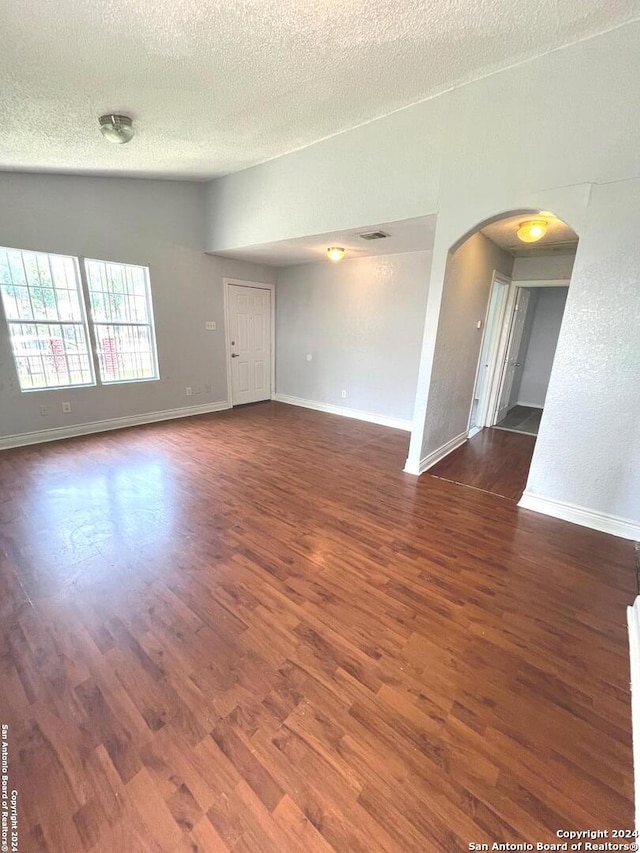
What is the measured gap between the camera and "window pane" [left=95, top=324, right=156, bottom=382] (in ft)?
14.6

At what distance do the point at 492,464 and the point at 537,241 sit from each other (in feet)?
8.28

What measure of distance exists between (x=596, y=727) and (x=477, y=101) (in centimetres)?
381

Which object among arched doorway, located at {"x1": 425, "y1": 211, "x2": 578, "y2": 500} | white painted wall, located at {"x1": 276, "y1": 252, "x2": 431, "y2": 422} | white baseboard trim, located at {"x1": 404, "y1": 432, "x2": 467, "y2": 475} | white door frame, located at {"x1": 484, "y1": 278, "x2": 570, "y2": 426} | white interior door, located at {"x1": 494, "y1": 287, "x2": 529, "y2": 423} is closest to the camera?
arched doorway, located at {"x1": 425, "y1": 211, "x2": 578, "y2": 500}

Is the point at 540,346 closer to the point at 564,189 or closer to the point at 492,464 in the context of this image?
the point at 492,464

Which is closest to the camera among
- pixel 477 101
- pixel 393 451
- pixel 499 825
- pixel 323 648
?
pixel 499 825

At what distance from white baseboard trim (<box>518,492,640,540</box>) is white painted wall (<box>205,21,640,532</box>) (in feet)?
Answer: 0.18

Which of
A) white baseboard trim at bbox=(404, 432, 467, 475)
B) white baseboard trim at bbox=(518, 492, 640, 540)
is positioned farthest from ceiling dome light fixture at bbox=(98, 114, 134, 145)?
white baseboard trim at bbox=(518, 492, 640, 540)

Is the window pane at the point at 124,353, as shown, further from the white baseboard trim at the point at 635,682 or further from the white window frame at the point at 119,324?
the white baseboard trim at the point at 635,682

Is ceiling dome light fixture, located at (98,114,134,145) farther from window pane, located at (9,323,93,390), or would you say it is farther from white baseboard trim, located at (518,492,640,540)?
white baseboard trim, located at (518,492,640,540)

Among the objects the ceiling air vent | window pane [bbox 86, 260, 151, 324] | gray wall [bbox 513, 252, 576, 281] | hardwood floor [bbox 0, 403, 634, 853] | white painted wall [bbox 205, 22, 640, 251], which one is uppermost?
white painted wall [bbox 205, 22, 640, 251]

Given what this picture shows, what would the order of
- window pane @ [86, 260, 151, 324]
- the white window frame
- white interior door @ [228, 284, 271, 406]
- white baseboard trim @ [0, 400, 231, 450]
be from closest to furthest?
white baseboard trim @ [0, 400, 231, 450] < the white window frame < window pane @ [86, 260, 151, 324] < white interior door @ [228, 284, 271, 406]

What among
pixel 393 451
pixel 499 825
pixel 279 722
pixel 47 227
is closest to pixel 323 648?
pixel 279 722

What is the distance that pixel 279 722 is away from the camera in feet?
4.29

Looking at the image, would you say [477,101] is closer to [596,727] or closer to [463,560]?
[463,560]
